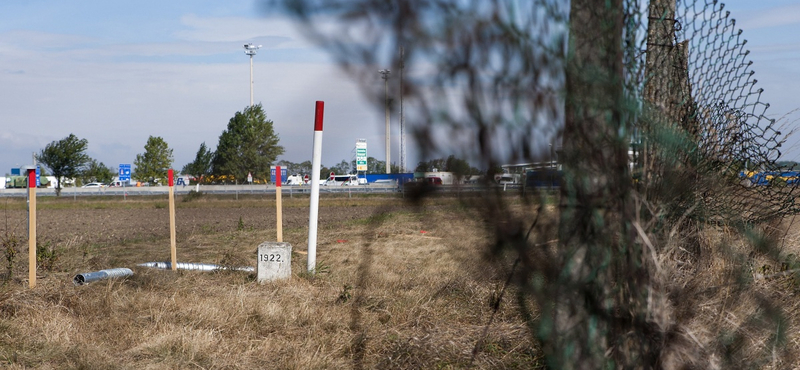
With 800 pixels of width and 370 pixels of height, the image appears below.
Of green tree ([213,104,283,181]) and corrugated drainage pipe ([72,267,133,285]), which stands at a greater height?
green tree ([213,104,283,181])

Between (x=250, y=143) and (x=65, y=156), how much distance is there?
151 ft

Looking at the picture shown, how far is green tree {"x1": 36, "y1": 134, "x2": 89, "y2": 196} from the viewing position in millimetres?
44844

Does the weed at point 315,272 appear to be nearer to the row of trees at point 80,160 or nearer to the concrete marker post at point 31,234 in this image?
the concrete marker post at point 31,234

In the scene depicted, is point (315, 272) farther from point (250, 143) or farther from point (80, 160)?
point (80, 160)

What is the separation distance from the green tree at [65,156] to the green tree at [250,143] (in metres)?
38.7

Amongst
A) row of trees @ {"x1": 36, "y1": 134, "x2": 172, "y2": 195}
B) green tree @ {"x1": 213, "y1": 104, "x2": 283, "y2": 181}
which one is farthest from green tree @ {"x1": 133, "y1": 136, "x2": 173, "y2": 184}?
green tree @ {"x1": 213, "y1": 104, "x2": 283, "y2": 181}

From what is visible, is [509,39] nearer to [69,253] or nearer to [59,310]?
[59,310]

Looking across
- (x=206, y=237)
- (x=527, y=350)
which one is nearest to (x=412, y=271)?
(x=527, y=350)

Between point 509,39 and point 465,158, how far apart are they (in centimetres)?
29

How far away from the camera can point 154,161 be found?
Answer: 52906 millimetres

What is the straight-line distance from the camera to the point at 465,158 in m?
1.53

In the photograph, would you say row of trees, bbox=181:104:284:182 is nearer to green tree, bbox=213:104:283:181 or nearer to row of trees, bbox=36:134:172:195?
green tree, bbox=213:104:283:181

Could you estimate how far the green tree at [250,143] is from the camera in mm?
2150

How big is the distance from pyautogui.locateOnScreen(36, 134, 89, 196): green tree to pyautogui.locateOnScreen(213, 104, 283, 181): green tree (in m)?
38.7
